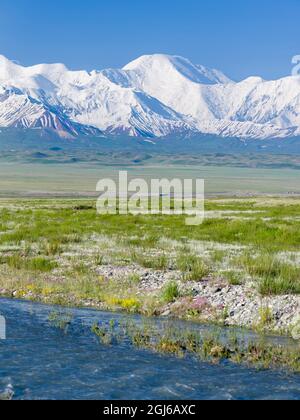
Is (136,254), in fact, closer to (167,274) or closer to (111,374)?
(167,274)

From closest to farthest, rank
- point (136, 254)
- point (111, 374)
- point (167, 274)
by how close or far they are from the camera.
Result: point (111, 374)
point (167, 274)
point (136, 254)

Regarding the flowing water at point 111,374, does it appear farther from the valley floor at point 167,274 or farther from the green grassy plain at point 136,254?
the green grassy plain at point 136,254

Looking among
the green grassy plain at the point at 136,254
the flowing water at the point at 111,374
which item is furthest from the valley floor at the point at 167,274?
the flowing water at the point at 111,374

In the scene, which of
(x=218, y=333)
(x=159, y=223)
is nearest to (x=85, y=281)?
(x=218, y=333)

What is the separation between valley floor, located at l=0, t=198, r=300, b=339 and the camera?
21.0 metres

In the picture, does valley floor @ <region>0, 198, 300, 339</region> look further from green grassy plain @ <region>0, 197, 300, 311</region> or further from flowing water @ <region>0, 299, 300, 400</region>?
flowing water @ <region>0, 299, 300, 400</region>

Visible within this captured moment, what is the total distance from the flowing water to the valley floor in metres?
4.69

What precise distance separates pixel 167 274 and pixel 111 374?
473 inches

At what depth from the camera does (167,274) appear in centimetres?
2605

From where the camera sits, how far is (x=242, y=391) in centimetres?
1322

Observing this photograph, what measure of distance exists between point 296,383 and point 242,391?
1.49 metres

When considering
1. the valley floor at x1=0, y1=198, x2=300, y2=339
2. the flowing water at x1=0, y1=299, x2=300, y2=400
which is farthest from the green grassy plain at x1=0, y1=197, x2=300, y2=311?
the flowing water at x1=0, y1=299, x2=300, y2=400

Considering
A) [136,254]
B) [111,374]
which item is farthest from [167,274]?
[111,374]
